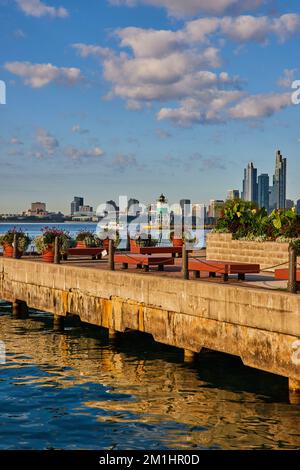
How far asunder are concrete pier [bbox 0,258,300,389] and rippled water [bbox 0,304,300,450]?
0.87 m

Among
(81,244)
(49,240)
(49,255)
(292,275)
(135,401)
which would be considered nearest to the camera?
(292,275)

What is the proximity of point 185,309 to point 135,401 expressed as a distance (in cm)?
334

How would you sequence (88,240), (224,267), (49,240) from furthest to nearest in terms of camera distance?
(88,240)
(49,240)
(224,267)

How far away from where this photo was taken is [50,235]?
32.5 m

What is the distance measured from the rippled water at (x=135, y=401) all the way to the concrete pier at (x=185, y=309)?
874mm

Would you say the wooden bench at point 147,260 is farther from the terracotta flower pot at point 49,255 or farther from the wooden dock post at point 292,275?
the wooden dock post at point 292,275

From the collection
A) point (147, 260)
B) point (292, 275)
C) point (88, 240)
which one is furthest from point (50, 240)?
point (292, 275)

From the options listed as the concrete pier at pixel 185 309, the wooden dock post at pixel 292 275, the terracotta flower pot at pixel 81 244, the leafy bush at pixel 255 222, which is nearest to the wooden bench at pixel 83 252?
the terracotta flower pot at pixel 81 244

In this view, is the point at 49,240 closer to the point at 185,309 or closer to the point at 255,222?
the point at 255,222

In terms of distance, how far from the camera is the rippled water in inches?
528

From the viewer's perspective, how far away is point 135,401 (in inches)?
635

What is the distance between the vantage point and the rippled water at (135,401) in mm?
13422
